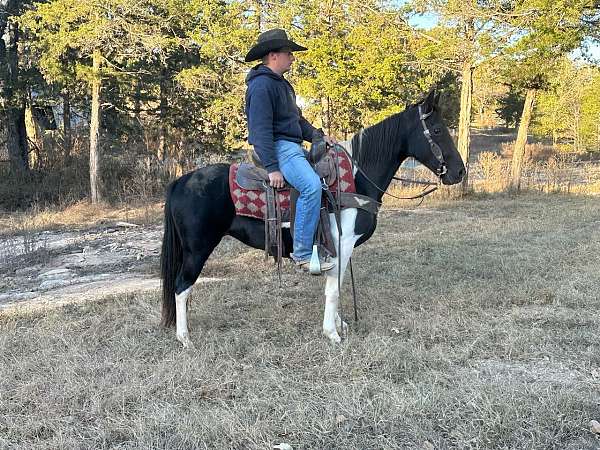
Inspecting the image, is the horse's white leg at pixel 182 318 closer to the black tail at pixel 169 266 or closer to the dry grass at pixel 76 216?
the black tail at pixel 169 266

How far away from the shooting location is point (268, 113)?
389 cm

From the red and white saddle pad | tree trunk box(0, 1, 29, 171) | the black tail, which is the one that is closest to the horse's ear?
the red and white saddle pad

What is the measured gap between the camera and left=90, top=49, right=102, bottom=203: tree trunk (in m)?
12.9

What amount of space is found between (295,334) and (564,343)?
2.25m

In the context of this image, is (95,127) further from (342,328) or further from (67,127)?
(342,328)

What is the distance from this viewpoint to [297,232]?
4164 mm

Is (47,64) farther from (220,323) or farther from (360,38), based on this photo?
(220,323)

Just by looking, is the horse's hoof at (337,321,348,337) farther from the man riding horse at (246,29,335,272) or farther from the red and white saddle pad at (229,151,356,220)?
the red and white saddle pad at (229,151,356,220)

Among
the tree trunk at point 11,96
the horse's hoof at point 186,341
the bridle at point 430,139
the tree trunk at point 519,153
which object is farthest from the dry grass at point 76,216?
the tree trunk at point 519,153

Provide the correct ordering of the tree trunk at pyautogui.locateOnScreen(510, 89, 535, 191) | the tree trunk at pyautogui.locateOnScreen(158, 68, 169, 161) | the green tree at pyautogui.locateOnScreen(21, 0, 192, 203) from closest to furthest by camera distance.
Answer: the green tree at pyautogui.locateOnScreen(21, 0, 192, 203) < the tree trunk at pyautogui.locateOnScreen(510, 89, 535, 191) < the tree trunk at pyautogui.locateOnScreen(158, 68, 169, 161)

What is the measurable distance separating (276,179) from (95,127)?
1155cm

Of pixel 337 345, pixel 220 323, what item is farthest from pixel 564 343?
pixel 220 323

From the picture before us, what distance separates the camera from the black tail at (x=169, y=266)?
449cm

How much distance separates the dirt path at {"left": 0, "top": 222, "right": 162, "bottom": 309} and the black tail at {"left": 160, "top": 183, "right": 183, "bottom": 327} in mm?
1493
